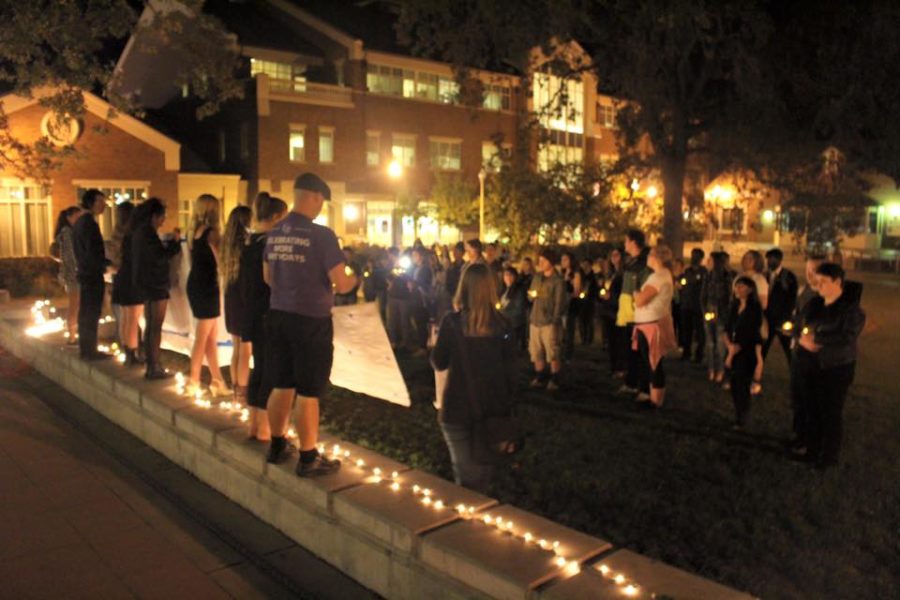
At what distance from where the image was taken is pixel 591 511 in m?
5.54

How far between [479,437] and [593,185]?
20.7 m

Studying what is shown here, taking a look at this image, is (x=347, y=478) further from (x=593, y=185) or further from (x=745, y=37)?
(x=593, y=185)

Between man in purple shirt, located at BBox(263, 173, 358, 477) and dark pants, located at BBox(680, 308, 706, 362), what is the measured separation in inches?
303

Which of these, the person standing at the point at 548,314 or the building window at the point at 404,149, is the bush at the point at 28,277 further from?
the building window at the point at 404,149

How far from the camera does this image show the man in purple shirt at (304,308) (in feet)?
15.8

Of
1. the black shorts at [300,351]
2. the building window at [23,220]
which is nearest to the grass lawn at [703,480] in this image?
the black shorts at [300,351]

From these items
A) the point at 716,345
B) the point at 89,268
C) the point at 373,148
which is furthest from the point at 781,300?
the point at 373,148

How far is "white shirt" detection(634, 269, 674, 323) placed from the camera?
316 inches

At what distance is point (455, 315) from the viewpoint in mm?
4980

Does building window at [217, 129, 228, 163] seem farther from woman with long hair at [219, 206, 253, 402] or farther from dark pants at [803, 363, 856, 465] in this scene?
dark pants at [803, 363, 856, 465]

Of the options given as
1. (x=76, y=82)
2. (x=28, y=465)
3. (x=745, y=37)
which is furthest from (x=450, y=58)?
(x=28, y=465)

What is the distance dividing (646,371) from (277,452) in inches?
189

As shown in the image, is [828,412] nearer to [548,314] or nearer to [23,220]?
[548,314]

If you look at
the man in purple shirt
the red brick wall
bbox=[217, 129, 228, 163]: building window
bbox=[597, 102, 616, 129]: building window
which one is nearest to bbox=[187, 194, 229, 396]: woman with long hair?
the man in purple shirt
